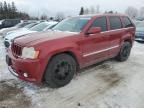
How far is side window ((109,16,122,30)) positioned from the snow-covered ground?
144cm

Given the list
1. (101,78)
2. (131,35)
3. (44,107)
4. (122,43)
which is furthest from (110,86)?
(131,35)

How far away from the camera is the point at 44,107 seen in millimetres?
4004

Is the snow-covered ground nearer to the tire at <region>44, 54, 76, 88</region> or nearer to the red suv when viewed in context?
the tire at <region>44, 54, 76, 88</region>

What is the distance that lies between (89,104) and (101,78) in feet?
5.27

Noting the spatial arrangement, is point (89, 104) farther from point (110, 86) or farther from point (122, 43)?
Result: point (122, 43)

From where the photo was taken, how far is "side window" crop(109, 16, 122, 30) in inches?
257

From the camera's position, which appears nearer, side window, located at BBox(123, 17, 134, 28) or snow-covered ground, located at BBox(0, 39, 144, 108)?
snow-covered ground, located at BBox(0, 39, 144, 108)

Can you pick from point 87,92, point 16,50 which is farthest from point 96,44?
point 16,50

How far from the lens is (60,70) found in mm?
4824

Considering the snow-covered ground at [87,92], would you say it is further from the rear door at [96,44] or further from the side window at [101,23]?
the side window at [101,23]

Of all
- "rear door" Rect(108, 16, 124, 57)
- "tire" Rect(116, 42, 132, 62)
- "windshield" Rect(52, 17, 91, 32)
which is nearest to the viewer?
"windshield" Rect(52, 17, 91, 32)

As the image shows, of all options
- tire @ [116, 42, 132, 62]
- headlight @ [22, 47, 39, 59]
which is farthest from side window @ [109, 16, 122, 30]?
headlight @ [22, 47, 39, 59]

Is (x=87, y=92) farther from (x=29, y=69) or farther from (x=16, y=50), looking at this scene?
(x=16, y=50)

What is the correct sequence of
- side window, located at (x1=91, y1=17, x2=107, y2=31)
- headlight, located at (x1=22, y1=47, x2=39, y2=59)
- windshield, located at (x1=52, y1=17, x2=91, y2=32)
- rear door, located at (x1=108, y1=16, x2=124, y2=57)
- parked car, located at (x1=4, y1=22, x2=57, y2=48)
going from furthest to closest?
1. parked car, located at (x1=4, y1=22, x2=57, y2=48)
2. rear door, located at (x1=108, y1=16, x2=124, y2=57)
3. side window, located at (x1=91, y1=17, x2=107, y2=31)
4. windshield, located at (x1=52, y1=17, x2=91, y2=32)
5. headlight, located at (x1=22, y1=47, x2=39, y2=59)
